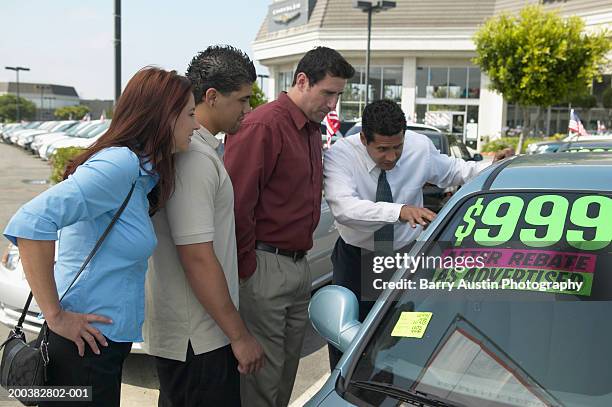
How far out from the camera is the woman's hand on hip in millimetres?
1804

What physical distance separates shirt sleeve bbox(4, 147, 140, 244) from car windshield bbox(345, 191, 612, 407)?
863mm

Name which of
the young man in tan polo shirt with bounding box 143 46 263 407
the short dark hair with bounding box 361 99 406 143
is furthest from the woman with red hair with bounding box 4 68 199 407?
the short dark hair with bounding box 361 99 406 143

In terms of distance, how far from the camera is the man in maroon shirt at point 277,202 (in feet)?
8.45

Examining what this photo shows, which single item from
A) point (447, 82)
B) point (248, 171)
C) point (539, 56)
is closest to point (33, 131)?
point (539, 56)

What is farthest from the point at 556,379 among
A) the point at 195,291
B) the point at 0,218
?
the point at 0,218

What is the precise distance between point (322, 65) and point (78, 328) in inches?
60.5

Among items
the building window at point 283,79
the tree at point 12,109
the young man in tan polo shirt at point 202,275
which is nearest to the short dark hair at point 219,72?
the young man in tan polo shirt at point 202,275

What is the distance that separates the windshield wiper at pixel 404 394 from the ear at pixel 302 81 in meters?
1.49

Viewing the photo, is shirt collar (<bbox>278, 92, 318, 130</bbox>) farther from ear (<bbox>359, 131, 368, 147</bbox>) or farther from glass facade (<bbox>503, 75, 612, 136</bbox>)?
glass facade (<bbox>503, 75, 612, 136</bbox>)

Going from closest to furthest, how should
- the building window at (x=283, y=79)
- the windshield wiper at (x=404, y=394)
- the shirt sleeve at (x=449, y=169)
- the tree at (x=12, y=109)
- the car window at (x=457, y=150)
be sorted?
the windshield wiper at (x=404, y=394) < the shirt sleeve at (x=449, y=169) < the car window at (x=457, y=150) < the building window at (x=283, y=79) < the tree at (x=12, y=109)

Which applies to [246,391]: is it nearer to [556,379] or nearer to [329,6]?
[556,379]

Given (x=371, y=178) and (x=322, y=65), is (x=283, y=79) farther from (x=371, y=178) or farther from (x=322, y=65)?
(x=322, y=65)

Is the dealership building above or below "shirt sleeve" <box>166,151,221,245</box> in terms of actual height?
above

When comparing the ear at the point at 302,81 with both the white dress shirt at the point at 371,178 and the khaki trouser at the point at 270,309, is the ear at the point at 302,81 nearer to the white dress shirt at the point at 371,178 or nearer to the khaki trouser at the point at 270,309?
the white dress shirt at the point at 371,178
